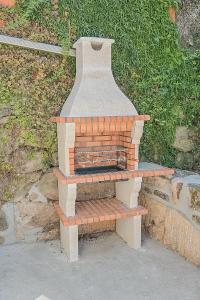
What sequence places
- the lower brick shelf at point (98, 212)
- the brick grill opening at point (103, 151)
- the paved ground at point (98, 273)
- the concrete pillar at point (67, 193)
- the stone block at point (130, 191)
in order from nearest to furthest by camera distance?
the paved ground at point (98, 273)
the concrete pillar at point (67, 193)
the lower brick shelf at point (98, 212)
the stone block at point (130, 191)
the brick grill opening at point (103, 151)

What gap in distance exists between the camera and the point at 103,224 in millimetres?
3855

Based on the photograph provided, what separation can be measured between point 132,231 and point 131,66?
2.07 meters

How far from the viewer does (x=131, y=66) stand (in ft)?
12.3

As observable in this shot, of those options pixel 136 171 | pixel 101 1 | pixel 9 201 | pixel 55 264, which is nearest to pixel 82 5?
pixel 101 1

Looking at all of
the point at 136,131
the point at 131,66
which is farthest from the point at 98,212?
the point at 131,66

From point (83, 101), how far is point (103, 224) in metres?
1.72

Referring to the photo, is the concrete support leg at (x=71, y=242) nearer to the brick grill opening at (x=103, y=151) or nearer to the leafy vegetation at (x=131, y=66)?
the brick grill opening at (x=103, y=151)

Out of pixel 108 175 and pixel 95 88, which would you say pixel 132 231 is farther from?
pixel 95 88

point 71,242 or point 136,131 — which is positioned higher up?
point 136,131

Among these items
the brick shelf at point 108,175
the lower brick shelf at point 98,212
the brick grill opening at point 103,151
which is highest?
the brick grill opening at point 103,151

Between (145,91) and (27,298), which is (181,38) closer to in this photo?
(145,91)

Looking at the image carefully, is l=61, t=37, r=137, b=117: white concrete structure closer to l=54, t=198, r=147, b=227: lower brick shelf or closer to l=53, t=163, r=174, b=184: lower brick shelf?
l=53, t=163, r=174, b=184: lower brick shelf

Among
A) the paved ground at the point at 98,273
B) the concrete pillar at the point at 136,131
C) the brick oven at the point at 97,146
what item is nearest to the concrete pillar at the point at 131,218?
the brick oven at the point at 97,146

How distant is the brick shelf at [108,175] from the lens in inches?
119
